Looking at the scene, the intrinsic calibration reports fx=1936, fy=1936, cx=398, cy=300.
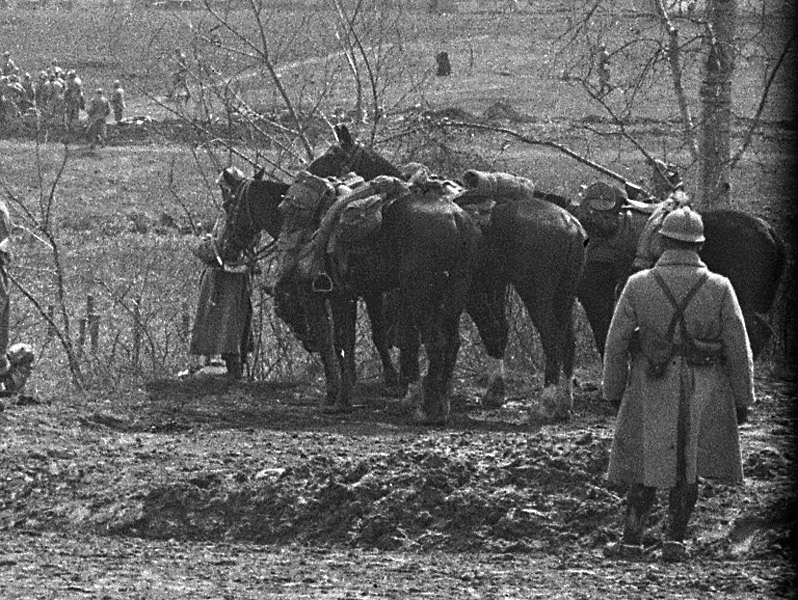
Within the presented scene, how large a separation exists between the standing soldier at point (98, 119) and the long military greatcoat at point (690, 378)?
44.3 meters

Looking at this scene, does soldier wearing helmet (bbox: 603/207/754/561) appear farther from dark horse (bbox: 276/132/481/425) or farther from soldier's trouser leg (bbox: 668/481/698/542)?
dark horse (bbox: 276/132/481/425)

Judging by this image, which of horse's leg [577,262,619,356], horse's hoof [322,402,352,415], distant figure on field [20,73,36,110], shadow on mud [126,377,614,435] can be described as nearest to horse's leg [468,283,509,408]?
shadow on mud [126,377,614,435]

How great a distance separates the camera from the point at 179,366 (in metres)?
20.4

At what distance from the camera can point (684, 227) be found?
10219mm

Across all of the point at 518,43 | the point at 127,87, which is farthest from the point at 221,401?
the point at 518,43

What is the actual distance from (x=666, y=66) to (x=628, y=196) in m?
4.62

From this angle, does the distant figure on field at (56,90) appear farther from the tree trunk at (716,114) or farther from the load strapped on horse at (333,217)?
the load strapped on horse at (333,217)

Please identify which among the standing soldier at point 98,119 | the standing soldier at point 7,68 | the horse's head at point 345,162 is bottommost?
the horse's head at point 345,162

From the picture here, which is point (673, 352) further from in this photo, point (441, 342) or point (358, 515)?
point (441, 342)

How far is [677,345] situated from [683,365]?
0.37 ft

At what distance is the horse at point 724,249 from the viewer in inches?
589

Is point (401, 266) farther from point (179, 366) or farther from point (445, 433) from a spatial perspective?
point (179, 366)

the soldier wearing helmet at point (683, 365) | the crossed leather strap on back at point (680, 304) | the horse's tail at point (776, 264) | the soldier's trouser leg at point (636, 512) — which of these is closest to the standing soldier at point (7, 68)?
the horse's tail at point (776, 264)

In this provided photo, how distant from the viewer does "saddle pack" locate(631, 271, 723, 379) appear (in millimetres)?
10164
